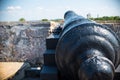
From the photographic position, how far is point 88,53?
139 cm

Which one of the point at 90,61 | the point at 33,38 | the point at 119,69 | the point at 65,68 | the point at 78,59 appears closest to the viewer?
the point at 90,61

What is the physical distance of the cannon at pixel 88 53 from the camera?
4.17ft

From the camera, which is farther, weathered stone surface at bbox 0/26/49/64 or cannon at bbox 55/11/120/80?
weathered stone surface at bbox 0/26/49/64

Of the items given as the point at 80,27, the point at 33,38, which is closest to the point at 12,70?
the point at 33,38

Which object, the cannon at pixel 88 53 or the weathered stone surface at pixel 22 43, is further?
the weathered stone surface at pixel 22 43

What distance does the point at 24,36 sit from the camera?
4.84 meters

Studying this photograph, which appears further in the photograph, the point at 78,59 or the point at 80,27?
the point at 80,27

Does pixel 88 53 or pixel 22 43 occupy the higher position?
pixel 88 53

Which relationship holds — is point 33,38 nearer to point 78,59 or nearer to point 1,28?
point 1,28

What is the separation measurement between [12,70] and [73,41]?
267cm

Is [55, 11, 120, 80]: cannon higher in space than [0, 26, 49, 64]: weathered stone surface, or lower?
higher

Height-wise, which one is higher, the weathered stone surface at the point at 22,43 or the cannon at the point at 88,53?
the cannon at the point at 88,53

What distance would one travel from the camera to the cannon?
1.27 m

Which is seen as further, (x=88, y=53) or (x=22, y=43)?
(x=22, y=43)
